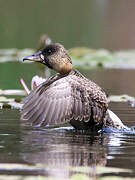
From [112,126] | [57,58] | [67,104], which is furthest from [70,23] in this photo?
[67,104]

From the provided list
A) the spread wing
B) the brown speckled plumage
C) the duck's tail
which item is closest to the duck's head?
the brown speckled plumage

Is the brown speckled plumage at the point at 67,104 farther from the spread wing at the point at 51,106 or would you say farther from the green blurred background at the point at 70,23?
the green blurred background at the point at 70,23

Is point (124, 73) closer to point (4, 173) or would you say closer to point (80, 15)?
point (4, 173)

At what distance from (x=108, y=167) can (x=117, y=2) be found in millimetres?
36449

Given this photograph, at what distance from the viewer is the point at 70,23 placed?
32312mm

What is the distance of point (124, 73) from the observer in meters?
18.4

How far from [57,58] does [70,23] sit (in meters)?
23.0

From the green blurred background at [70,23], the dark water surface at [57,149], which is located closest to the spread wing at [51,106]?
the dark water surface at [57,149]

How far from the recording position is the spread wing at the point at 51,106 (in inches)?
331

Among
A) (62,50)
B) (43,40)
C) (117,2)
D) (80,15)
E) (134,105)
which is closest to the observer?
(62,50)

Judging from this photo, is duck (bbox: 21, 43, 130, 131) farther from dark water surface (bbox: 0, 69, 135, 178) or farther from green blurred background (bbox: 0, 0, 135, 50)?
green blurred background (bbox: 0, 0, 135, 50)

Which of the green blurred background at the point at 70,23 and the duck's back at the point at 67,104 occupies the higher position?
the green blurred background at the point at 70,23

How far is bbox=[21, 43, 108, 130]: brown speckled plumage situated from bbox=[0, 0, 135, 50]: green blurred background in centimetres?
1516

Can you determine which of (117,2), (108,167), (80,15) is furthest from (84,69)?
(117,2)
